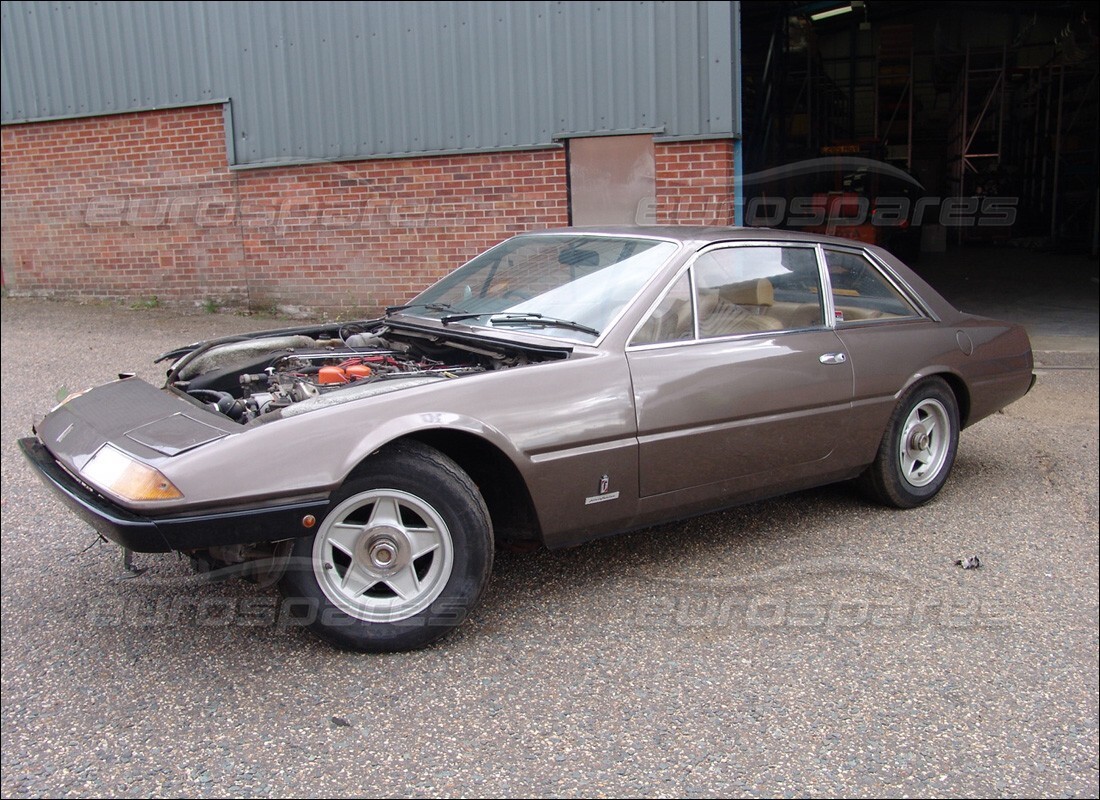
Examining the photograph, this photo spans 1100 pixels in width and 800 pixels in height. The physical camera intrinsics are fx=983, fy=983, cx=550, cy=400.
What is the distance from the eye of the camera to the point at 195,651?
3.34 meters

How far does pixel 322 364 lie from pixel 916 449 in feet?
9.45

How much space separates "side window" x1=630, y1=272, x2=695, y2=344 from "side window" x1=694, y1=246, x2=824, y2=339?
0.18ft

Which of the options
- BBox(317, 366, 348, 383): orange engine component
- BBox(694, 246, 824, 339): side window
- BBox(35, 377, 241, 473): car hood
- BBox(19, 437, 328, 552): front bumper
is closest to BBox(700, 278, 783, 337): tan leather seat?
BBox(694, 246, 824, 339): side window

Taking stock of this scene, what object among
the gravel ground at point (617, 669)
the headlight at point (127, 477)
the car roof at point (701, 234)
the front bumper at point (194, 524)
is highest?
the car roof at point (701, 234)

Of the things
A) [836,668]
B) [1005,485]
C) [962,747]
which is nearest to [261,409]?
[836,668]

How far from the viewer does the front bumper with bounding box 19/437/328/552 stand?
9.64 ft

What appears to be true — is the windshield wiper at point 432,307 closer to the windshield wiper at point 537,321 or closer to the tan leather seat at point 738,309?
the windshield wiper at point 537,321

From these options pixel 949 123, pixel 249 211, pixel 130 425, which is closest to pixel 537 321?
pixel 130 425

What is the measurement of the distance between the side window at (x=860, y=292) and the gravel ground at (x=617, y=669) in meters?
0.98

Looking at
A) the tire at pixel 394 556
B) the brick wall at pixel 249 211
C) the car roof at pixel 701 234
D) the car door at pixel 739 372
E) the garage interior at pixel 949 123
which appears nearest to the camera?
the tire at pixel 394 556

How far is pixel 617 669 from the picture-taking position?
327 centimetres

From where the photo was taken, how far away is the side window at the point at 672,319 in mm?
3895

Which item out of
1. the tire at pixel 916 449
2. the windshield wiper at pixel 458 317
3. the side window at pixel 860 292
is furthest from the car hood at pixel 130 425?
the tire at pixel 916 449

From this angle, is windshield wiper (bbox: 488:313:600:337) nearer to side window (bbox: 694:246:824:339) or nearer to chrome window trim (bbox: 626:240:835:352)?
chrome window trim (bbox: 626:240:835:352)
